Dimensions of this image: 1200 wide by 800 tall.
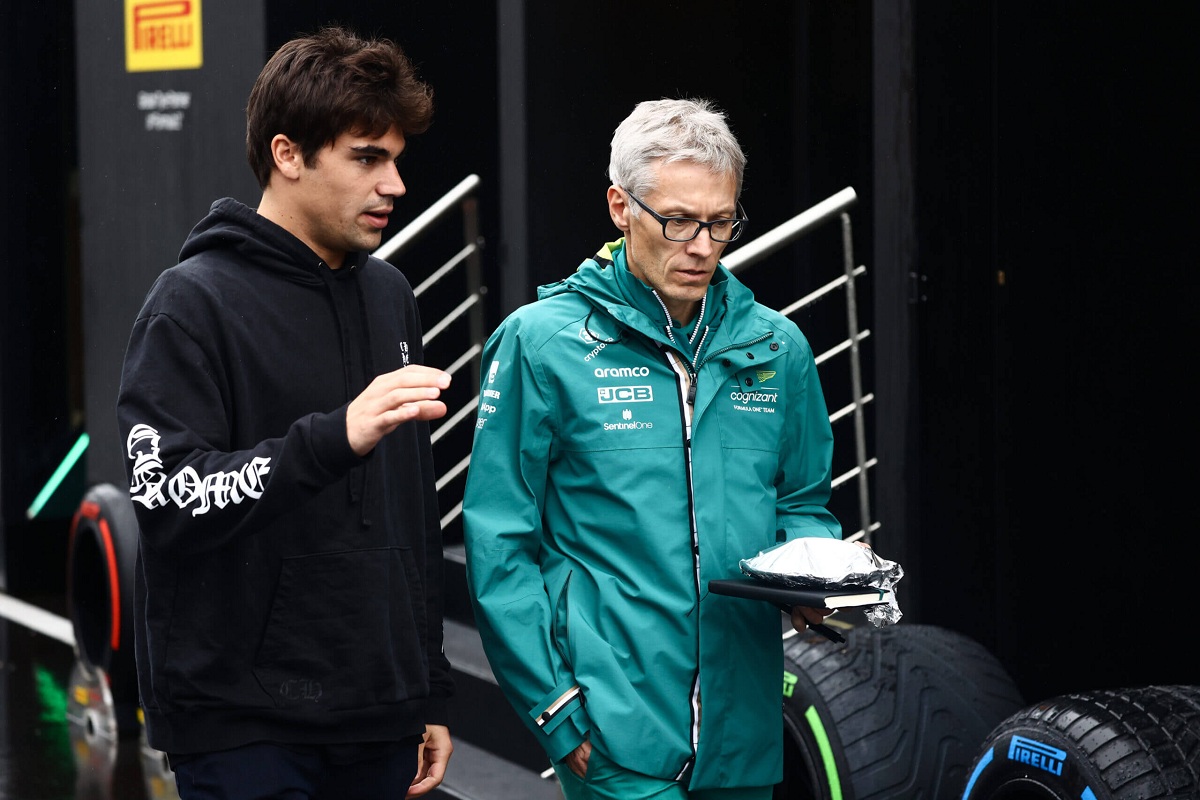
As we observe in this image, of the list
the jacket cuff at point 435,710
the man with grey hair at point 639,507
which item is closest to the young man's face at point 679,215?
the man with grey hair at point 639,507

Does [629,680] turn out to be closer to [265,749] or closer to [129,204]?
[265,749]

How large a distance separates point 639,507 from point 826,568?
33 centimetres

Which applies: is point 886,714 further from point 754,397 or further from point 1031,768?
point 754,397


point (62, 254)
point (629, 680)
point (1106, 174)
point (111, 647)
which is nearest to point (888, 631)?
point (1106, 174)

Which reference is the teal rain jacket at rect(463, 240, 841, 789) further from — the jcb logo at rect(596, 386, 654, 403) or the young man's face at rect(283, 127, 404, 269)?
the young man's face at rect(283, 127, 404, 269)

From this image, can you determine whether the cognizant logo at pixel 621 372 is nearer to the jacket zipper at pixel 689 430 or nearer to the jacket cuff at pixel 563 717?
the jacket zipper at pixel 689 430

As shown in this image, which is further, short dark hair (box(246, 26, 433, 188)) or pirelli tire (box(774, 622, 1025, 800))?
pirelli tire (box(774, 622, 1025, 800))

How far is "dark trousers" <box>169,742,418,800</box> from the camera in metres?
Answer: 2.59

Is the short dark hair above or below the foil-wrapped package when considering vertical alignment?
above

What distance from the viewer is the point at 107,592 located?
6.70m

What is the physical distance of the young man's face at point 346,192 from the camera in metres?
2.65

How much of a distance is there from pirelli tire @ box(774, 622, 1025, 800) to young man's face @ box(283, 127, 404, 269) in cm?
193

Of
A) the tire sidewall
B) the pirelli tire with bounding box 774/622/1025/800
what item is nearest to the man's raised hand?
the tire sidewall

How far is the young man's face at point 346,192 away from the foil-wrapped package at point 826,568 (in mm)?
824
